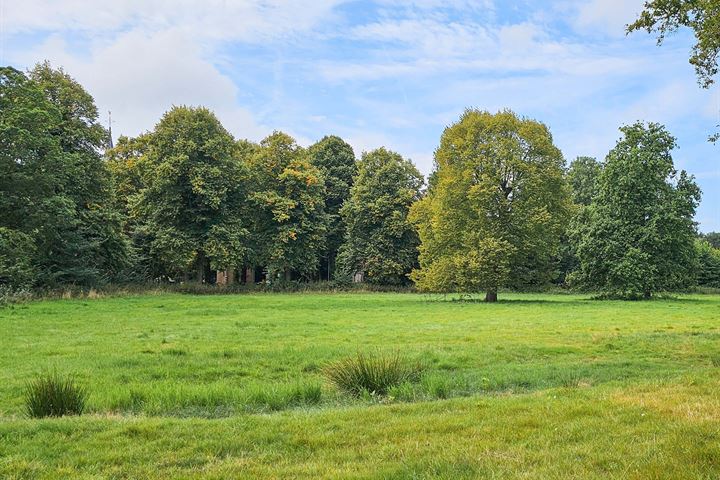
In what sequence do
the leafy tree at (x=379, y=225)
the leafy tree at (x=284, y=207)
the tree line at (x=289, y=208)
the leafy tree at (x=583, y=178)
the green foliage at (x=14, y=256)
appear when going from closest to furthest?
the green foliage at (x=14, y=256), the tree line at (x=289, y=208), the leafy tree at (x=284, y=207), the leafy tree at (x=379, y=225), the leafy tree at (x=583, y=178)

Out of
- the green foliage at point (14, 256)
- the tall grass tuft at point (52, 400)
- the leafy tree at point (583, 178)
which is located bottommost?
the tall grass tuft at point (52, 400)

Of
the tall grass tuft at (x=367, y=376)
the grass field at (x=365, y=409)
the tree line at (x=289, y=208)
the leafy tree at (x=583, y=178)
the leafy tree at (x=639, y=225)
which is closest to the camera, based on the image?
the grass field at (x=365, y=409)

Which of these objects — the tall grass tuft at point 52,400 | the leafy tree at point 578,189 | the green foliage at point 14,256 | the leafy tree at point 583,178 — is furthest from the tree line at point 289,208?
the tall grass tuft at point 52,400

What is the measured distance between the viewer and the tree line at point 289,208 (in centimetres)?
3588

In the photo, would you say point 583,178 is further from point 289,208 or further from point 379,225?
point 289,208

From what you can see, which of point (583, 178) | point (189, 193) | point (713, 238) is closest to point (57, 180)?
point (189, 193)

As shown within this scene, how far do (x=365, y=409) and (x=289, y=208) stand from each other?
5107 centimetres

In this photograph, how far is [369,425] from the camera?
7039 mm

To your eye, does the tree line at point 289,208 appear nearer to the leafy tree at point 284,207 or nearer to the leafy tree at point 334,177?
the leafy tree at point 284,207

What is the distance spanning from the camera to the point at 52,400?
8273 mm

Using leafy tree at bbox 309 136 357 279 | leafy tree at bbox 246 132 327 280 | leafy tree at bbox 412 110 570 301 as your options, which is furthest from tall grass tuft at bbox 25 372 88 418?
leafy tree at bbox 309 136 357 279

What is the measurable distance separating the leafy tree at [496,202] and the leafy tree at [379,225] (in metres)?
22.2

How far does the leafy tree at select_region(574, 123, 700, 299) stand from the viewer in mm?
45438

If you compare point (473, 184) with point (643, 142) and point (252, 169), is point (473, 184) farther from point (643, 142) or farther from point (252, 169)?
point (252, 169)
